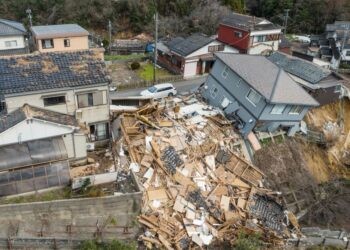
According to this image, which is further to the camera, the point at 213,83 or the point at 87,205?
the point at 213,83

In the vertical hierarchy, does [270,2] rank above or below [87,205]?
above

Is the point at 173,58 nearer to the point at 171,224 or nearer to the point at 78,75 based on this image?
the point at 78,75

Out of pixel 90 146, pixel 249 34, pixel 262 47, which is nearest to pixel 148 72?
pixel 249 34

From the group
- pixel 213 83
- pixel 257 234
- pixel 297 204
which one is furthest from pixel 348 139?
pixel 257 234

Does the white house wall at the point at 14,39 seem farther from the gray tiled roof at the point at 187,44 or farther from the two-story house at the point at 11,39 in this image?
the gray tiled roof at the point at 187,44

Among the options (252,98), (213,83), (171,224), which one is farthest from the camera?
(213,83)

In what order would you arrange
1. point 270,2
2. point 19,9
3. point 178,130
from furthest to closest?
point 270,2, point 19,9, point 178,130

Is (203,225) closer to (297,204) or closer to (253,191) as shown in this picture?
(253,191)

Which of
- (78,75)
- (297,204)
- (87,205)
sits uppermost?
(78,75)
